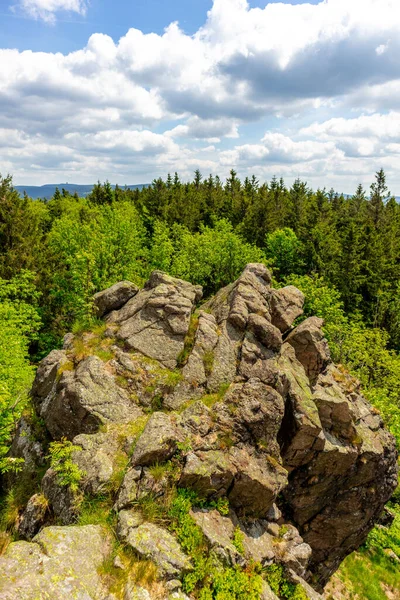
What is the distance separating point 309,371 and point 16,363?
18.7 m

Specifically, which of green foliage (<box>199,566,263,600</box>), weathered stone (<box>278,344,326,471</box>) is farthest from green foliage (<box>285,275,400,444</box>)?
green foliage (<box>199,566,263,600</box>)

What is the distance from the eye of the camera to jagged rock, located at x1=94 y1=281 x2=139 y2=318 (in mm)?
19672

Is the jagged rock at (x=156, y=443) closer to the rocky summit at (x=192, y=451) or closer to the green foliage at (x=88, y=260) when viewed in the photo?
the rocky summit at (x=192, y=451)

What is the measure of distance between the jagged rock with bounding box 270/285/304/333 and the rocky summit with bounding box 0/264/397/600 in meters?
0.08

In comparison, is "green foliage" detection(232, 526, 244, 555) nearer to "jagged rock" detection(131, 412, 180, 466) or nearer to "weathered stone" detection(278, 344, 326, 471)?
"jagged rock" detection(131, 412, 180, 466)

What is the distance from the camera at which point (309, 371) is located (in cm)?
1891

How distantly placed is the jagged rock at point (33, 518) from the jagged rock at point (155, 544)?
2998 mm

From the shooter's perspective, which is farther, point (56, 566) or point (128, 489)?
point (128, 489)

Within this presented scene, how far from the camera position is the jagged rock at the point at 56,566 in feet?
25.2

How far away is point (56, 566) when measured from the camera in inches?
330

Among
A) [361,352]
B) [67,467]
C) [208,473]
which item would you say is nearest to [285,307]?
[208,473]

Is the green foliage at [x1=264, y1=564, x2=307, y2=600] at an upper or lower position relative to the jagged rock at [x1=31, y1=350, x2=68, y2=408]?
lower

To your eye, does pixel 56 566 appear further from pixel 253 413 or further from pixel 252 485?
pixel 253 413

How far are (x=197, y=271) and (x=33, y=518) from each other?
109 feet
